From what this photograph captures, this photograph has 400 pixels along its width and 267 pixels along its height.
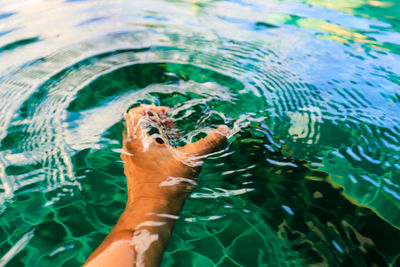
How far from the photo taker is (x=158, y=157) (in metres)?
1.96

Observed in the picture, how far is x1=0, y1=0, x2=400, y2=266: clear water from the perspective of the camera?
1.55m

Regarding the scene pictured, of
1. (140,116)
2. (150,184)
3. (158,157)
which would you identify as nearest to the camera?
→ (150,184)

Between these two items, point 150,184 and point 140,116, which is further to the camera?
point 140,116

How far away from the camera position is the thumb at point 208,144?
6.62 feet

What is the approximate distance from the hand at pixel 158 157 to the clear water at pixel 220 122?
0.08 m

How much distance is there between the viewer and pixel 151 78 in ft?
9.73

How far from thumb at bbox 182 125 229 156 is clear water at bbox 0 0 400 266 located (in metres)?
0.08

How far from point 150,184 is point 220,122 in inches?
32.4

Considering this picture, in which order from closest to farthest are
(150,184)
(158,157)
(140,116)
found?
(150,184), (158,157), (140,116)

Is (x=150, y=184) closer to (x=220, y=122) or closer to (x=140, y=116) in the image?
(x=140, y=116)

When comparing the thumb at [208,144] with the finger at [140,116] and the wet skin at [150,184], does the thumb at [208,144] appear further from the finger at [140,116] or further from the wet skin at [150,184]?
the finger at [140,116]

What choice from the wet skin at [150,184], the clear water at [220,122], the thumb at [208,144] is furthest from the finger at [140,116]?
the thumb at [208,144]

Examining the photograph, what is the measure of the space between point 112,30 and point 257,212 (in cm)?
305

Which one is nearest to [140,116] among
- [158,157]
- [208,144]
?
[158,157]
